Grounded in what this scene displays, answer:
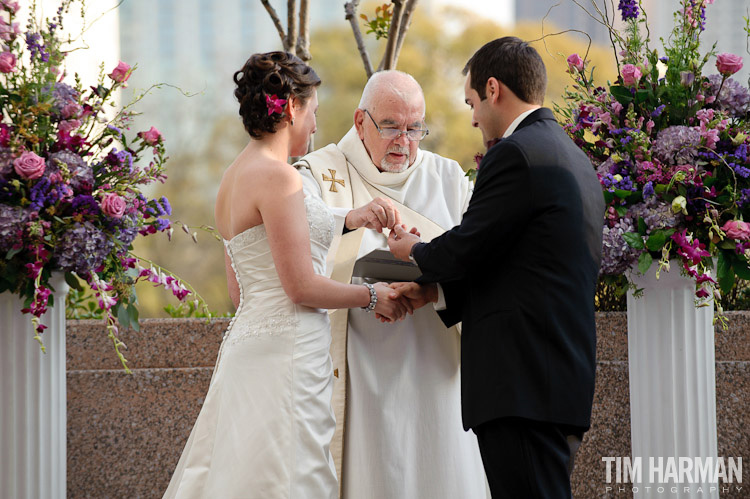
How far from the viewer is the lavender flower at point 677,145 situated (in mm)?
3195

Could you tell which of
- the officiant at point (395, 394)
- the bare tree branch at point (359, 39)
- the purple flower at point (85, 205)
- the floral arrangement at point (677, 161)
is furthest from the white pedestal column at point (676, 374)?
the bare tree branch at point (359, 39)

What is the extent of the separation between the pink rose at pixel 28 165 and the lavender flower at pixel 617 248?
2156 mm

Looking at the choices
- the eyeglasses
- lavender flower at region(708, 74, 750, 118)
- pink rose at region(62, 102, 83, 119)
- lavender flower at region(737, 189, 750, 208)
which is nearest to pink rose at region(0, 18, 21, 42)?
pink rose at region(62, 102, 83, 119)

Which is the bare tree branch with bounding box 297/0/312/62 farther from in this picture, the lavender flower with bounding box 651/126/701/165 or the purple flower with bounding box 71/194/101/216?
the lavender flower with bounding box 651/126/701/165

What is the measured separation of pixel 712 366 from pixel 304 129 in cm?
194

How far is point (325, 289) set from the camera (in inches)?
111

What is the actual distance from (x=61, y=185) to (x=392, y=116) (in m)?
1.37

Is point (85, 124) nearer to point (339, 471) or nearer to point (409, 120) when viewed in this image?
point (409, 120)

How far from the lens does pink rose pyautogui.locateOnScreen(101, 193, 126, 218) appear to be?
323 cm

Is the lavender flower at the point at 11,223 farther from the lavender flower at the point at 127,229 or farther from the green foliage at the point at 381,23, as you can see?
the green foliage at the point at 381,23

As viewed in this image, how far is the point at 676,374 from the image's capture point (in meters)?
3.44

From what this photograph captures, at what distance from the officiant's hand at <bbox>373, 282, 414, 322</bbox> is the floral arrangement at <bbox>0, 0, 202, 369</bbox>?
0.92 m

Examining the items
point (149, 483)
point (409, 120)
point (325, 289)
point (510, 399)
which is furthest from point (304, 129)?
point (149, 483)

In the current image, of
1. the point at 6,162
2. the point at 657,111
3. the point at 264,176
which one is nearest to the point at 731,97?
the point at 657,111
